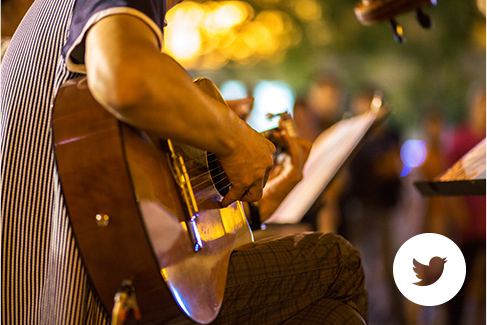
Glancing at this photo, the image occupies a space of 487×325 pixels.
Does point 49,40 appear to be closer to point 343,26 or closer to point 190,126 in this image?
point 190,126

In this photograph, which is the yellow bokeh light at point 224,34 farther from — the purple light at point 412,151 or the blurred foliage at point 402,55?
the purple light at point 412,151

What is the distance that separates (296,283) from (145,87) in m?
0.72

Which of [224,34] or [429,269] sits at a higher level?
[224,34]

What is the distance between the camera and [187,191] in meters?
1.02

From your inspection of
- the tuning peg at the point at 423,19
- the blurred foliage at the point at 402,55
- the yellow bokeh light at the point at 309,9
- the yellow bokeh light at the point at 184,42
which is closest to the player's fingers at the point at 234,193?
the tuning peg at the point at 423,19

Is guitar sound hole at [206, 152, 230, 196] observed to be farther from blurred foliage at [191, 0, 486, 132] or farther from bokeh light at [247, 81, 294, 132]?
bokeh light at [247, 81, 294, 132]

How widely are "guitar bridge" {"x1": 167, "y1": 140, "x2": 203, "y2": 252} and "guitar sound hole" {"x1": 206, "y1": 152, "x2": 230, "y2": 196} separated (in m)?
0.16

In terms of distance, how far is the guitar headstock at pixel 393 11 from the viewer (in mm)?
1563

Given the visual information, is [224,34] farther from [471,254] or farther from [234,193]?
[234,193]

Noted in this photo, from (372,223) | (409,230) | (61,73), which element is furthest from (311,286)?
(409,230)

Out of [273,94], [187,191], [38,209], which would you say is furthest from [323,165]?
[273,94]

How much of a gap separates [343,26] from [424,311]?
6450 mm

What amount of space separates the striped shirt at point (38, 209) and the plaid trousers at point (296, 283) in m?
0.35

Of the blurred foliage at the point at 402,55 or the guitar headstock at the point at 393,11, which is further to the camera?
Answer: the blurred foliage at the point at 402,55
